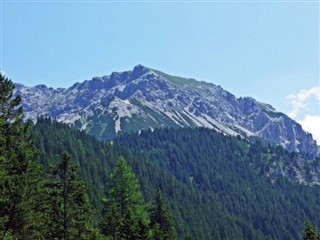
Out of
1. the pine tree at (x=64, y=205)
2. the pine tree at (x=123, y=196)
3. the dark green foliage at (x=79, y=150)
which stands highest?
the dark green foliage at (x=79, y=150)

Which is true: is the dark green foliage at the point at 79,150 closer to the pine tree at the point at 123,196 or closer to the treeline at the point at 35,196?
the pine tree at the point at 123,196

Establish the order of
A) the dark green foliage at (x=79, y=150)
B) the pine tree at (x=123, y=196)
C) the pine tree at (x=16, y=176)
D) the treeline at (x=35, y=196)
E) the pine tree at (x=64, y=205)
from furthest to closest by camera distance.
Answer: the dark green foliage at (x=79, y=150)
the pine tree at (x=123, y=196)
the pine tree at (x=64, y=205)
the treeline at (x=35, y=196)
the pine tree at (x=16, y=176)

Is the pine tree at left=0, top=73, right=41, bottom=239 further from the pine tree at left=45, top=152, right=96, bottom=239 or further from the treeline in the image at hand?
the pine tree at left=45, top=152, right=96, bottom=239

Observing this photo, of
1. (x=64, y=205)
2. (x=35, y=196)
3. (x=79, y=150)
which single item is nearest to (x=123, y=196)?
(x=64, y=205)

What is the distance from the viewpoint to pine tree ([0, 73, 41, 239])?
33.5 meters

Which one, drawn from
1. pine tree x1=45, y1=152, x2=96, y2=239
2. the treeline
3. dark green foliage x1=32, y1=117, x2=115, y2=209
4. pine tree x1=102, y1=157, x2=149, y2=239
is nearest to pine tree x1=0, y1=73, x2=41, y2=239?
the treeline

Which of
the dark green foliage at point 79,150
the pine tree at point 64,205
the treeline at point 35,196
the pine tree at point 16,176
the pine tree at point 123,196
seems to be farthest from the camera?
the dark green foliage at point 79,150

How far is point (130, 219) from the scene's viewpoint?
46.8 m

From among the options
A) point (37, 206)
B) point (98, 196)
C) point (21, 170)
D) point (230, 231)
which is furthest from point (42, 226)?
point (230, 231)

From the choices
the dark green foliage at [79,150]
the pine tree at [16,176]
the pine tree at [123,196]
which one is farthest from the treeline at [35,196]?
the dark green foliage at [79,150]

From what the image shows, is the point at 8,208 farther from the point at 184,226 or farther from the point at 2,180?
the point at 184,226

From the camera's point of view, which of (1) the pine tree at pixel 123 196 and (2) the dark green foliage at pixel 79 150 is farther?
(2) the dark green foliage at pixel 79 150

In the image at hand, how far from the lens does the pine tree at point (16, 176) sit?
3347 cm

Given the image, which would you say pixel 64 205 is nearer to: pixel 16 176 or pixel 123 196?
pixel 16 176
